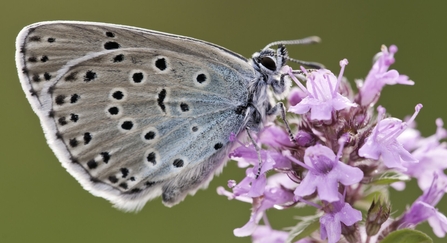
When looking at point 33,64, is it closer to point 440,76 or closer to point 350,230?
point 350,230

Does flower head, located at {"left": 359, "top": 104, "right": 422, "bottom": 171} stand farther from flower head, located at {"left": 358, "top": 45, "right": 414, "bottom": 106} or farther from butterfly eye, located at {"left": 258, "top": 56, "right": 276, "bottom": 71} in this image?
butterfly eye, located at {"left": 258, "top": 56, "right": 276, "bottom": 71}

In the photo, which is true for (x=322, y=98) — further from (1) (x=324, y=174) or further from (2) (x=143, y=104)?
(2) (x=143, y=104)

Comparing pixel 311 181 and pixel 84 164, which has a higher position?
pixel 311 181

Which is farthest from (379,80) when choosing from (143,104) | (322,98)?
(143,104)

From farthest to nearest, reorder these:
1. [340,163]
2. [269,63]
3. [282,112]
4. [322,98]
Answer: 1. [269,63]
2. [282,112]
3. [322,98]
4. [340,163]

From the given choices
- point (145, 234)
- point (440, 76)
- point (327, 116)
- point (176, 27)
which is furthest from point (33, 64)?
point (440, 76)

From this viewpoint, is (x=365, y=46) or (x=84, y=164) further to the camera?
(x=365, y=46)

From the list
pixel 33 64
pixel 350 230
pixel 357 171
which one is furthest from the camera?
pixel 33 64
